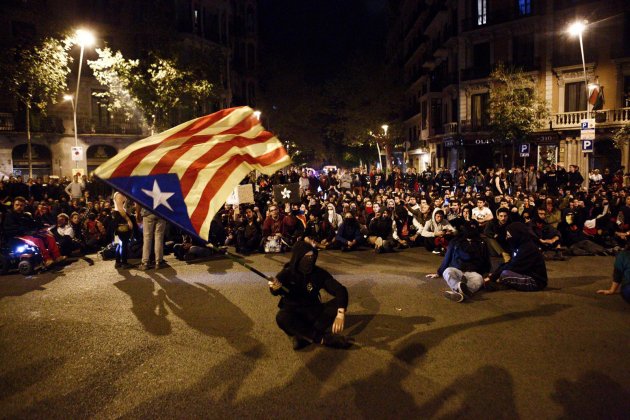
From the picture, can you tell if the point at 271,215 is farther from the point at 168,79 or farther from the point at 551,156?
the point at 551,156

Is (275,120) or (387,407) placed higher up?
(275,120)

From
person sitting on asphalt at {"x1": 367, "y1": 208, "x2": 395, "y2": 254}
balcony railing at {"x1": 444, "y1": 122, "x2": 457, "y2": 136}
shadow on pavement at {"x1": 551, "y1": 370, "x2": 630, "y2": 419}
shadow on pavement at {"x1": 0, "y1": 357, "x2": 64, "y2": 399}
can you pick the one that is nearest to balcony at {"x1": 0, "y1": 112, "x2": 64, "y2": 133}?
person sitting on asphalt at {"x1": 367, "y1": 208, "x2": 395, "y2": 254}

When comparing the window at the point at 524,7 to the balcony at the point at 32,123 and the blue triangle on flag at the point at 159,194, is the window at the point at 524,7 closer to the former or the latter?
the balcony at the point at 32,123

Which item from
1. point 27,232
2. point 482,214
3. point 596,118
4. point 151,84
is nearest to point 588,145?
point 482,214

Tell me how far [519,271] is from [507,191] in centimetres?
1372

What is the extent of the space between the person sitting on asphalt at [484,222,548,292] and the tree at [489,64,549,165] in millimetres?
24143

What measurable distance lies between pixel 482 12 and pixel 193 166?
3733 centimetres

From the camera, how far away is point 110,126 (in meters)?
37.8

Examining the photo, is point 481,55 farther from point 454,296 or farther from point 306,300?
point 306,300

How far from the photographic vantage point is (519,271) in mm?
8352

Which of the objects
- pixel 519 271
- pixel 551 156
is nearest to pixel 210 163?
pixel 519 271

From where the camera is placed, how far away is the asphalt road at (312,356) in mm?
4488

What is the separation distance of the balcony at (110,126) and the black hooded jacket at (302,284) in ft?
109

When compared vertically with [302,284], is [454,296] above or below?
below
